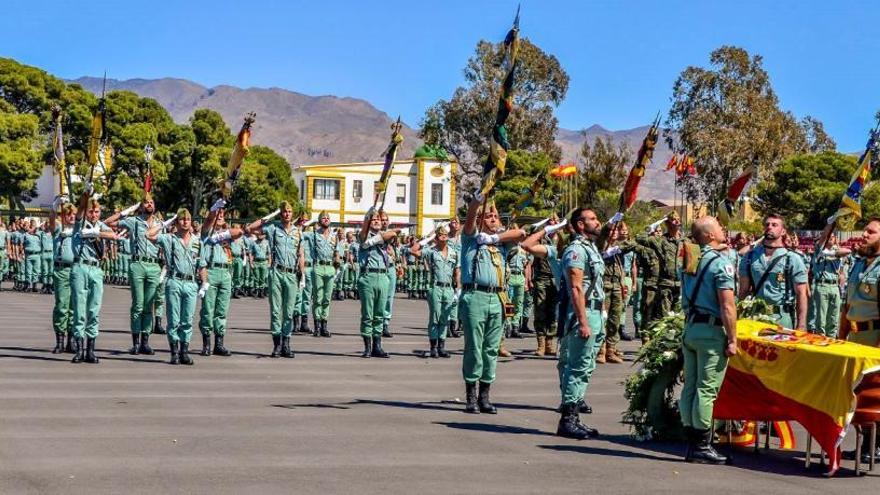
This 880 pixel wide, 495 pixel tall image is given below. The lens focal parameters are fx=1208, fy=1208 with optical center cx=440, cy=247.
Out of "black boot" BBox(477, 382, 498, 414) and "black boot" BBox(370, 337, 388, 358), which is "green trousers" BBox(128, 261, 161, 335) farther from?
"black boot" BBox(477, 382, 498, 414)

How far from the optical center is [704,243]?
10.1 meters

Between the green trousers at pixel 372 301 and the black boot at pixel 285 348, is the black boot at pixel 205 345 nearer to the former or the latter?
the black boot at pixel 285 348

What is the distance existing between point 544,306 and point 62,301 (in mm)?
7363

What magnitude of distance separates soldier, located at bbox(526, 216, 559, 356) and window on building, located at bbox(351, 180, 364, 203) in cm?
7898

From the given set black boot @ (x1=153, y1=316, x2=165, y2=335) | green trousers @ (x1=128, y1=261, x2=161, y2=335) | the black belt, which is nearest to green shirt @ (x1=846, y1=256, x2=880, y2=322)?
green trousers @ (x1=128, y1=261, x2=161, y2=335)

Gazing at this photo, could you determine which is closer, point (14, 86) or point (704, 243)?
point (704, 243)

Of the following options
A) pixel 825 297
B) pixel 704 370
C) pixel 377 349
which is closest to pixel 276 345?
pixel 377 349

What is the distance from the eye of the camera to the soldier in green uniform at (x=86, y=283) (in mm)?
15547

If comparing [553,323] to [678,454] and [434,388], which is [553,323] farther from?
[678,454]

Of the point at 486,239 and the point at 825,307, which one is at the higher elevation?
the point at 486,239

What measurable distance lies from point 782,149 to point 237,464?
60479 mm

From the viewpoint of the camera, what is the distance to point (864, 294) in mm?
11188

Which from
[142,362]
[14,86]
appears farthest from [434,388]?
[14,86]

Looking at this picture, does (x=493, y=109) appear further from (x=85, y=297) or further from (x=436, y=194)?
(x=85, y=297)
